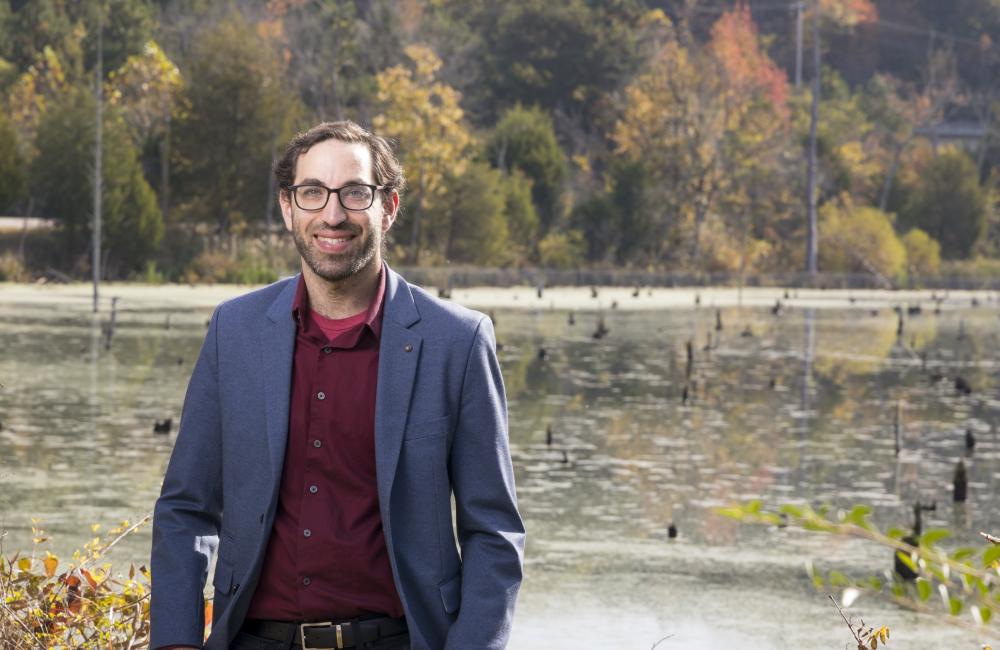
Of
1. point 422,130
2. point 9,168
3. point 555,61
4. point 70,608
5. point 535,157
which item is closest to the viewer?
point 70,608

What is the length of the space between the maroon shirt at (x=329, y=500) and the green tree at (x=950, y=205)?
72909 mm

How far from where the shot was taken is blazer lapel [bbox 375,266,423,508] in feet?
11.9

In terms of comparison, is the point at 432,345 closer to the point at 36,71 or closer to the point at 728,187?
the point at 36,71

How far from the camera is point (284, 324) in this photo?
3.74 metres

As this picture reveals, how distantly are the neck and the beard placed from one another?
31 mm

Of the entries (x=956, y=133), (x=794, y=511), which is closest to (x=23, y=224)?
(x=794, y=511)

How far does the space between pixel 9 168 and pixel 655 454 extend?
3046cm

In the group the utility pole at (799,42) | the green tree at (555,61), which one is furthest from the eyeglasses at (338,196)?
the utility pole at (799,42)

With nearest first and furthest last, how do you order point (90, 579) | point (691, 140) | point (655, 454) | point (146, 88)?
1. point (90, 579)
2. point (655, 454)
3. point (146, 88)
4. point (691, 140)

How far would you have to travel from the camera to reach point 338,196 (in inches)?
146

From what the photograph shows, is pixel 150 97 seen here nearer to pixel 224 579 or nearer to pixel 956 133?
pixel 956 133

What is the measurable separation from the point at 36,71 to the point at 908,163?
39722 millimetres

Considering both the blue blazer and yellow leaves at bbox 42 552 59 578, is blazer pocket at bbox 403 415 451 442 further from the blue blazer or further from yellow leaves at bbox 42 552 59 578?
yellow leaves at bbox 42 552 59 578

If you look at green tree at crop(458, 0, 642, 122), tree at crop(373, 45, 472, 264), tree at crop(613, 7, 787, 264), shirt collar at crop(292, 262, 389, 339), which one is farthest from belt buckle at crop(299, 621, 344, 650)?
green tree at crop(458, 0, 642, 122)
